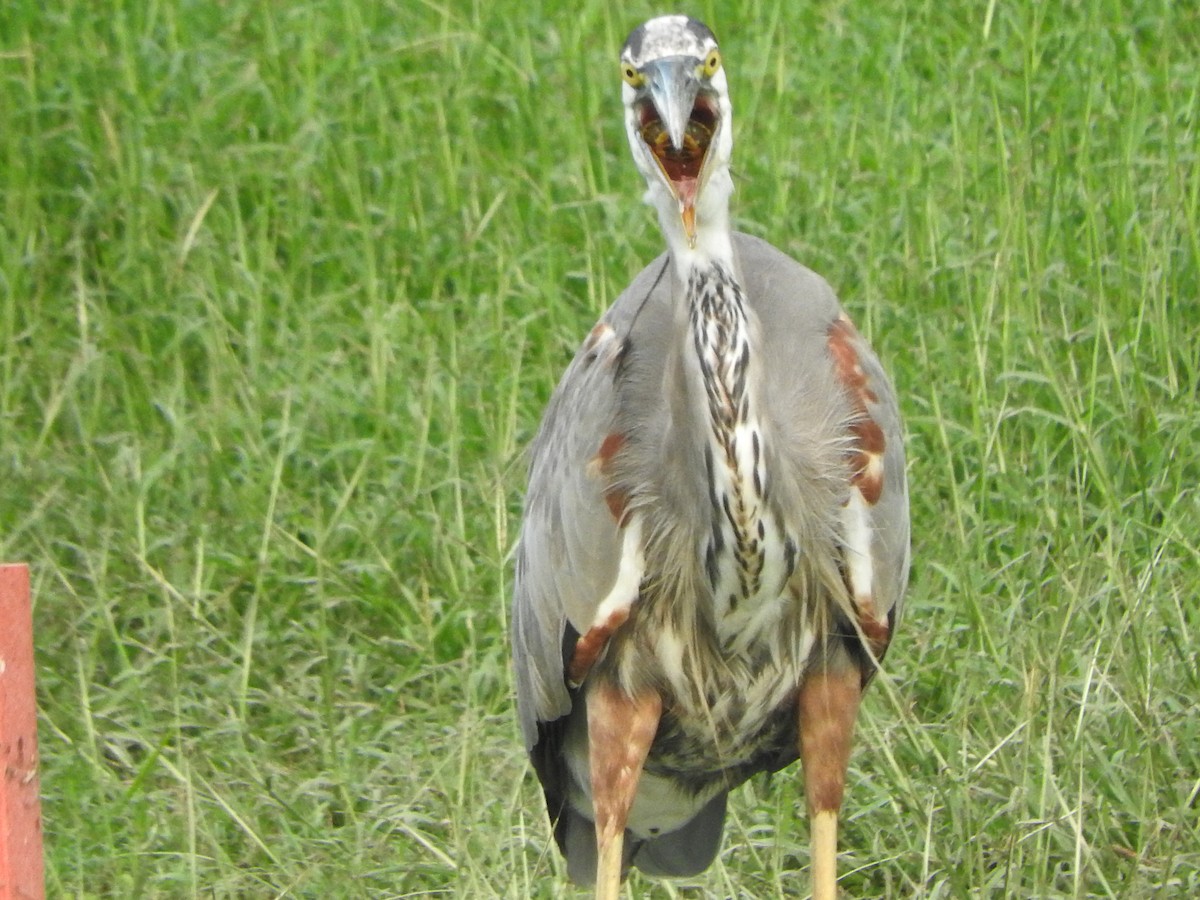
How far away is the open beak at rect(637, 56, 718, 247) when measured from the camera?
305cm

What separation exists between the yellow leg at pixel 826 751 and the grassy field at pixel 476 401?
0.10 metres

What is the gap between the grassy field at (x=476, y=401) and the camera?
13.7 feet

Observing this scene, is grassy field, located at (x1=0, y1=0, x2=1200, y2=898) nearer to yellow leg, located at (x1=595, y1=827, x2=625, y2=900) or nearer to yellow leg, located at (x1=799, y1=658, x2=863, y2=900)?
yellow leg, located at (x1=799, y1=658, x2=863, y2=900)

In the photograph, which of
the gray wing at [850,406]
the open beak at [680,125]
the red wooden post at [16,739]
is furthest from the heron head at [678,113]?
the red wooden post at [16,739]

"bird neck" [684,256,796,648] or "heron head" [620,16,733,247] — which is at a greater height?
"heron head" [620,16,733,247]

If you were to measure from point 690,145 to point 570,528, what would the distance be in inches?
32.0

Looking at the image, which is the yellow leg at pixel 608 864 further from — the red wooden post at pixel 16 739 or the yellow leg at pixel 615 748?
the red wooden post at pixel 16 739

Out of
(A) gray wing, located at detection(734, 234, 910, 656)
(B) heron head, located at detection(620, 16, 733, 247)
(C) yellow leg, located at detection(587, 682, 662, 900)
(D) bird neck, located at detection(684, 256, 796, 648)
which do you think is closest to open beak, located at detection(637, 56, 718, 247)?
(B) heron head, located at detection(620, 16, 733, 247)

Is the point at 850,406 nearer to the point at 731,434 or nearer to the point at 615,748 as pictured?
the point at 731,434

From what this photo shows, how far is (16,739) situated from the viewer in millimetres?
2559

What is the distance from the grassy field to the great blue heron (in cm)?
26

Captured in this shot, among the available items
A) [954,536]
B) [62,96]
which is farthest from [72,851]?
[62,96]

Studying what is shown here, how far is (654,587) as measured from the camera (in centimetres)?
355

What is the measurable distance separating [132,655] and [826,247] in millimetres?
2346
